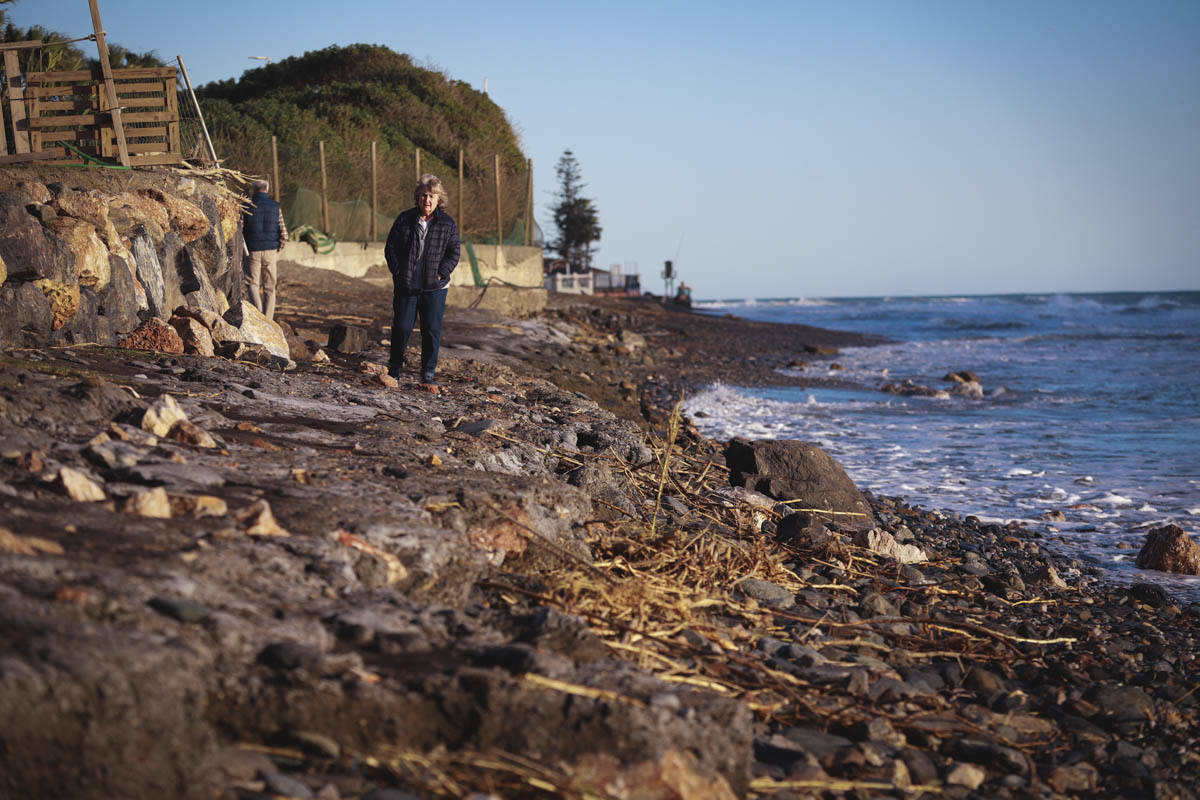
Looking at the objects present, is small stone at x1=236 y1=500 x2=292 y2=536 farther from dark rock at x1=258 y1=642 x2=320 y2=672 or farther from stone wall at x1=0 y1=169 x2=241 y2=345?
stone wall at x1=0 y1=169 x2=241 y2=345

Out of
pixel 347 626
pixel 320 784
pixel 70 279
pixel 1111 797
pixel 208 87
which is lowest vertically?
pixel 1111 797

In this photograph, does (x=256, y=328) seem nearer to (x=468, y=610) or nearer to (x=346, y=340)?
(x=346, y=340)

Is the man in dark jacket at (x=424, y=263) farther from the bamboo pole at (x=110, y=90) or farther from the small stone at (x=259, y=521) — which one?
the small stone at (x=259, y=521)

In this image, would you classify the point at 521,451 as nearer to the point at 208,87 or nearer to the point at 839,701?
the point at 839,701

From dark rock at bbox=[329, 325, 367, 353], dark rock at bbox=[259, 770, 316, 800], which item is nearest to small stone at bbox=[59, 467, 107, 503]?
dark rock at bbox=[259, 770, 316, 800]

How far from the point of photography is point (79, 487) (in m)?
2.89

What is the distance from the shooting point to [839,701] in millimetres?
3164

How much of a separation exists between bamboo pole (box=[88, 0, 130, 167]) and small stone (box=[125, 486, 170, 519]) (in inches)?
252

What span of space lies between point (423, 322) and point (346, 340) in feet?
6.73

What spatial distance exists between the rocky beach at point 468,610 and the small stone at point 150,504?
0.03 ft

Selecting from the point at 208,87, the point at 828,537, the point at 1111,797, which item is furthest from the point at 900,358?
the point at 208,87

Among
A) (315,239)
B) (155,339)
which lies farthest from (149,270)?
(315,239)

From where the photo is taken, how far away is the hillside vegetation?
19.8 metres

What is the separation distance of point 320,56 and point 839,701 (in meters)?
39.0
